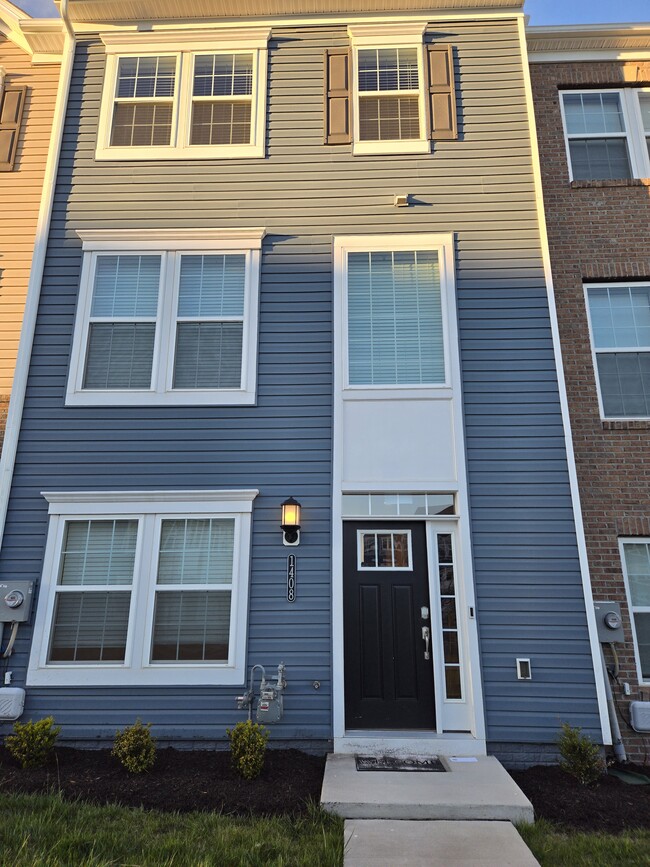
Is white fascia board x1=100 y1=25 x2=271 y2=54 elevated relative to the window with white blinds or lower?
elevated

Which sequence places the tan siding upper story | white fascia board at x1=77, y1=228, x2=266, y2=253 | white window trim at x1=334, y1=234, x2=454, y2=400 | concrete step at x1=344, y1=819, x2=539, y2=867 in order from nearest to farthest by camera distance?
concrete step at x1=344, y1=819, x2=539, y2=867 < white window trim at x1=334, y1=234, x2=454, y2=400 < white fascia board at x1=77, y1=228, x2=266, y2=253 < the tan siding upper story

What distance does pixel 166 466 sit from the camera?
6.28 metres

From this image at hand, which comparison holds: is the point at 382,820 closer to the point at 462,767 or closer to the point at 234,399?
the point at 462,767

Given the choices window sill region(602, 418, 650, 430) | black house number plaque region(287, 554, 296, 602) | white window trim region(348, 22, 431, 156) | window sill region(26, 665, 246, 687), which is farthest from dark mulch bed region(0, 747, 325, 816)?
white window trim region(348, 22, 431, 156)

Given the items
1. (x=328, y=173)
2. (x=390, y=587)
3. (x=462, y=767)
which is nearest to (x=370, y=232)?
(x=328, y=173)

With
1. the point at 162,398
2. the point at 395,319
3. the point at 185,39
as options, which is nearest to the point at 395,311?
the point at 395,319

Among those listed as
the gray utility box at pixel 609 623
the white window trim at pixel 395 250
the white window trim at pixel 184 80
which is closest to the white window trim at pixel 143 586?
the white window trim at pixel 395 250

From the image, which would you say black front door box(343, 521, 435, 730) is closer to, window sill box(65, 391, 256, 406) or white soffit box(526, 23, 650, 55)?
window sill box(65, 391, 256, 406)

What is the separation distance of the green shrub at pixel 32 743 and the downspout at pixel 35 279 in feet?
6.60

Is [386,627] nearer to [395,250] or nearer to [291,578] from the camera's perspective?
[291,578]

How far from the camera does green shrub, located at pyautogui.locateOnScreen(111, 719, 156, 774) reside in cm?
494

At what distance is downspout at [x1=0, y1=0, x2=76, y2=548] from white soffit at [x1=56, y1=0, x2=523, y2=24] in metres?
0.53

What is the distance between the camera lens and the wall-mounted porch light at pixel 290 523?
5.92 m

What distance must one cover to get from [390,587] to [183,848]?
10.0 ft
